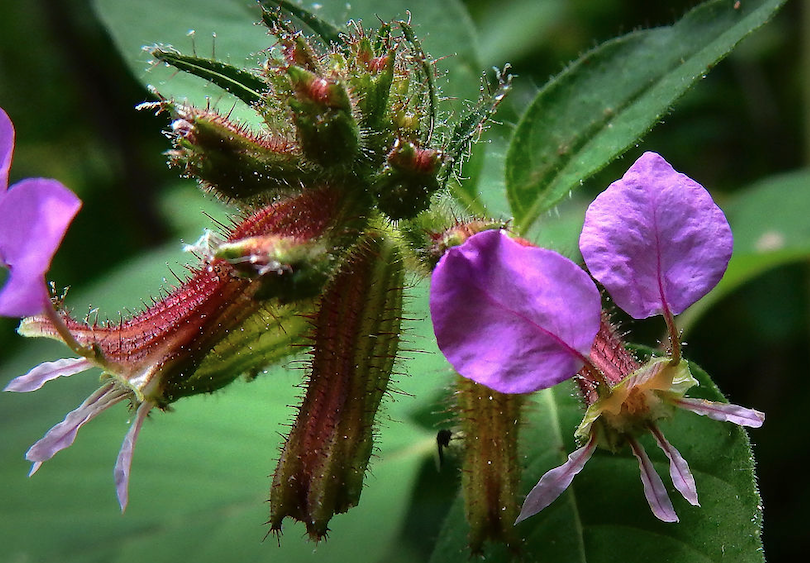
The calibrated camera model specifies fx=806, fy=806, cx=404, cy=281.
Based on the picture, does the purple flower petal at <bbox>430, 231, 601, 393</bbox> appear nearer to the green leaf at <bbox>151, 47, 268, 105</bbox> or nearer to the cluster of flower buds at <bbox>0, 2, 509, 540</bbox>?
the cluster of flower buds at <bbox>0, 2, 509, 540</bbox>

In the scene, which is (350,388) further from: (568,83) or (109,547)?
(109,547)

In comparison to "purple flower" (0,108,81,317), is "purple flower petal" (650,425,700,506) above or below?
below

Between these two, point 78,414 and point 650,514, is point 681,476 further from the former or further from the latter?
point 78,414

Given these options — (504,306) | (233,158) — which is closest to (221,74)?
(233,158)

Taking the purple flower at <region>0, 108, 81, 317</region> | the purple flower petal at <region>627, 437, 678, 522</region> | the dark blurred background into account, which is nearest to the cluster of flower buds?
the purple flower at <region>0, 108, 81, 317</region>

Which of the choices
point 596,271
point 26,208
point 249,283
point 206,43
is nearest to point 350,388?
point 249,283

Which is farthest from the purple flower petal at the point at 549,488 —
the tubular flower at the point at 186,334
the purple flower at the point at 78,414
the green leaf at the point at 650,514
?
Result: the purple flower at the point at 78,414

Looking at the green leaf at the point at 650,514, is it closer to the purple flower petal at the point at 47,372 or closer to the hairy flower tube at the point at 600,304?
the hairy flower tube at the point at 600,304
